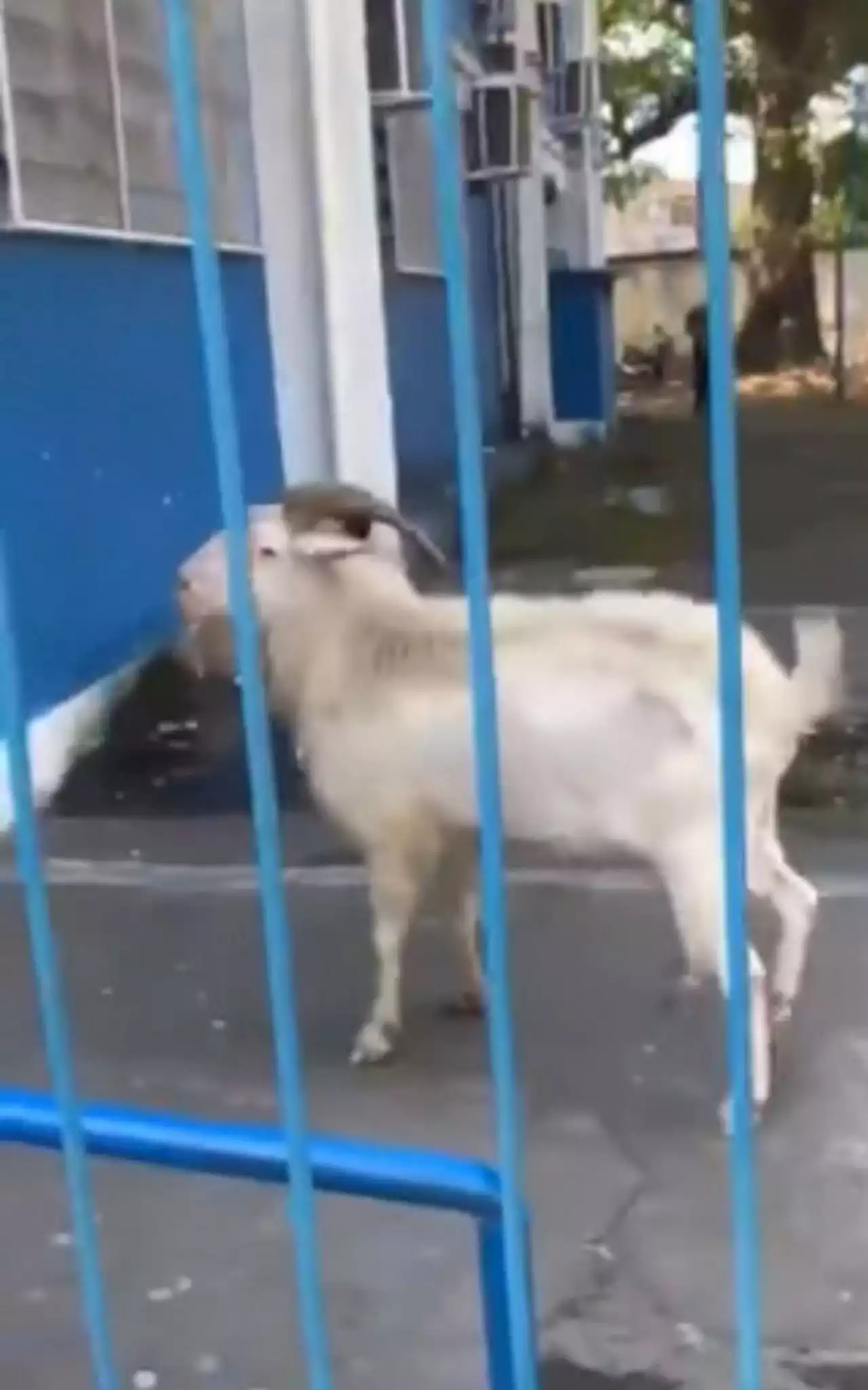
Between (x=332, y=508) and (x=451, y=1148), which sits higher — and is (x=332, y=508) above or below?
above

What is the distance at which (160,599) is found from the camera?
725cm

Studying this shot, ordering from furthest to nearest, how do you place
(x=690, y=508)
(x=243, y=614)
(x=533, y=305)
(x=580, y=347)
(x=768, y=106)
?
(x=768, y=106)
(x=580, y=347)
(x=533, y=305)
(x=690, y=508)
(x=243, y=614)

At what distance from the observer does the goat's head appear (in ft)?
12.5

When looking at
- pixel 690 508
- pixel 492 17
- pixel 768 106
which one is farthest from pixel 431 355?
pixel 768 106

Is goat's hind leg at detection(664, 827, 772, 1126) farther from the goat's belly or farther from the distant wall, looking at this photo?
the distant wall

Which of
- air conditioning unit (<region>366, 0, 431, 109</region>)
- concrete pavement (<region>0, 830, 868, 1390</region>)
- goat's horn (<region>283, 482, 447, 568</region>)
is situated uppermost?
air conditioning unit (<region>366, 0, 431, 109</region>)

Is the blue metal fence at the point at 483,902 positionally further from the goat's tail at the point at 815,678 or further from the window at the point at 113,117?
the window at the point at 113,117

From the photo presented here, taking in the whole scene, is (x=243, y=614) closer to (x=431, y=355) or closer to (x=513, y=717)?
(x=513, y=717)

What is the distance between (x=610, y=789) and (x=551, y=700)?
183mm

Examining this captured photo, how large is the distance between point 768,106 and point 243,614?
27.1m

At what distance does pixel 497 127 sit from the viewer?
11.9 m

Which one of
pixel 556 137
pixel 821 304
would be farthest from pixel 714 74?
pixel 821 304

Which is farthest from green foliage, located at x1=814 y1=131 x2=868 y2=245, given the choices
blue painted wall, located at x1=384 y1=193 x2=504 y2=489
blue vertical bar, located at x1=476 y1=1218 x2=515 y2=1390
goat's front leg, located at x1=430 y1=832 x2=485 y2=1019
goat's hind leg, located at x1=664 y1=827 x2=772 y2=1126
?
blue vertical bar, located at x1=476 y1=1218 x2=515 y2=1390

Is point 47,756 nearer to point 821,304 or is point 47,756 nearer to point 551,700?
point 551,700
